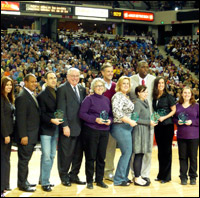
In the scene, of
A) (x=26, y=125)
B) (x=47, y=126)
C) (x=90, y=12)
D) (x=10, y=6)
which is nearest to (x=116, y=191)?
(x=47, y=126)

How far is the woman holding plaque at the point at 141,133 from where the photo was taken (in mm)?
5137

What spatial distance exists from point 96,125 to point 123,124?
38 centimetres

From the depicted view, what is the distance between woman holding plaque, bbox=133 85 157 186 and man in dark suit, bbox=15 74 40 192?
1323 mm

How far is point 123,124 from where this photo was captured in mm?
5074

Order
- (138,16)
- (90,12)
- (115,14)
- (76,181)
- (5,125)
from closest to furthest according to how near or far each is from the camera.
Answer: (5,125) → (76,181) → (90,12) → (115,14) → (138,16)

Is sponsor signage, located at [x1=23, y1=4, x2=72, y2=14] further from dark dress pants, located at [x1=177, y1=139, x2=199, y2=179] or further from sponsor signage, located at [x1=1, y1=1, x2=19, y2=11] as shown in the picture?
dark dress pants, located at [x1=177, y1=139, x2=199, y2=179]

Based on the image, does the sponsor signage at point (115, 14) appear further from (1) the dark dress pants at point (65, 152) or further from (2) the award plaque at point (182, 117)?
(1) the dark dress pants at point (65, 152)

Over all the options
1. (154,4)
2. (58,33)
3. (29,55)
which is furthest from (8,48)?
(154,4)

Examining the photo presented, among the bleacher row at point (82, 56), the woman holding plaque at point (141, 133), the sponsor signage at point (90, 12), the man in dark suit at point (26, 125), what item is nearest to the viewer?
the man in dark suit at point (26, 125)

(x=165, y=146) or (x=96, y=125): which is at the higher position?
(x=96, y=125)

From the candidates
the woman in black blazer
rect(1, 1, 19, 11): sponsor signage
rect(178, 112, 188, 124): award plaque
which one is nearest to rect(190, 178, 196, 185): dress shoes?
rect(178, 112, 188, 124): award plaque

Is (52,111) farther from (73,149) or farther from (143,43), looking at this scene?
(143,43)

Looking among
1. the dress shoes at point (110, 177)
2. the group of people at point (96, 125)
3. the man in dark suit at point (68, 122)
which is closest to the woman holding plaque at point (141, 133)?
the group of people at point (96, 125)

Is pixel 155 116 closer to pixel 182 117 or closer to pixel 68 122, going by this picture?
pixel 182 117
